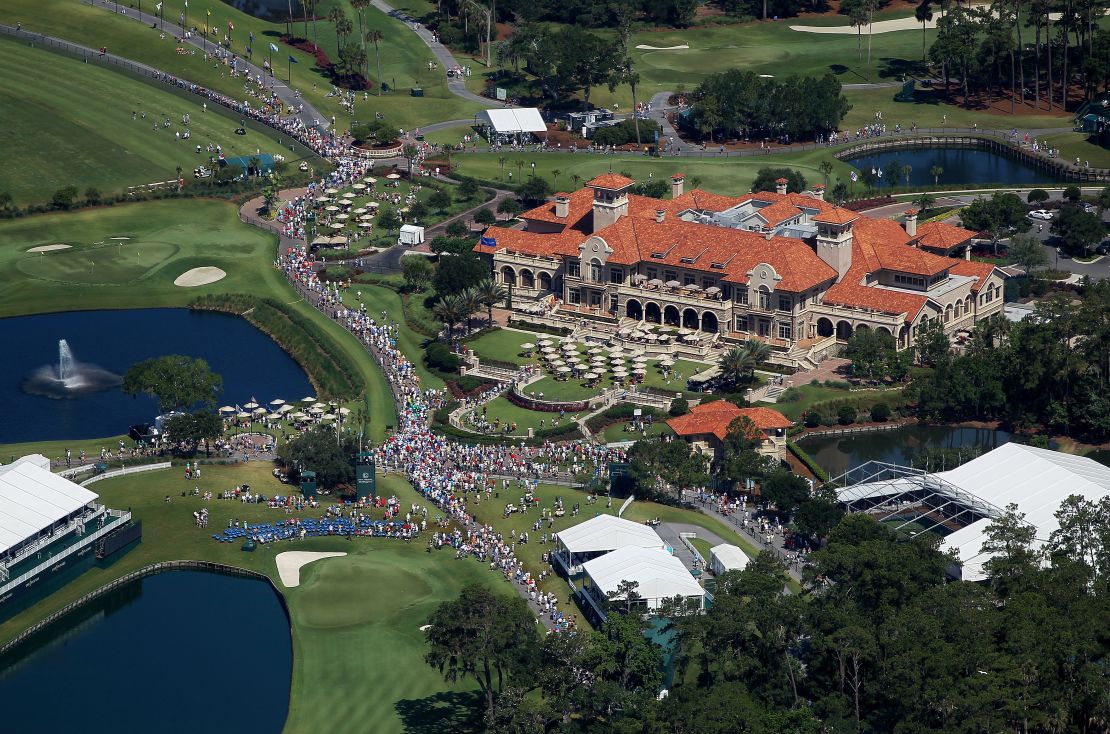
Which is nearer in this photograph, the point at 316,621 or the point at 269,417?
the point at 316,621

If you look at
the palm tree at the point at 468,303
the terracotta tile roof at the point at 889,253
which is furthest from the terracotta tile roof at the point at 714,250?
the palm tree at the point at 468,303

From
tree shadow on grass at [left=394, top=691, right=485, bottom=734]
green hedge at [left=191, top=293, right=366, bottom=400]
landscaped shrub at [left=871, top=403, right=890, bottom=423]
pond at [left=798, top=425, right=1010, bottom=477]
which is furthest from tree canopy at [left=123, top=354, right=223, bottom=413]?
landscaped shrub at [left=871, top=403, right=890, bottom=423]

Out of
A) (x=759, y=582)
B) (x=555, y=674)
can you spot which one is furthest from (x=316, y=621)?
(x=759, y=582)

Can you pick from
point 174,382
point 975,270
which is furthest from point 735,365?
point 174,382

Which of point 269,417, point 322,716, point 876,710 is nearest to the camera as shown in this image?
point 876,710

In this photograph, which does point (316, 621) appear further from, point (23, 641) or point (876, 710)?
point (876, 710)

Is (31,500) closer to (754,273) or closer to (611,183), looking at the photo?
(754,273)

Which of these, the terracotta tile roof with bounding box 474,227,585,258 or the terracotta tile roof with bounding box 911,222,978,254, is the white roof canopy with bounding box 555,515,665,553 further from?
the terracotta tile roof with bounding box 911,222,978,254
